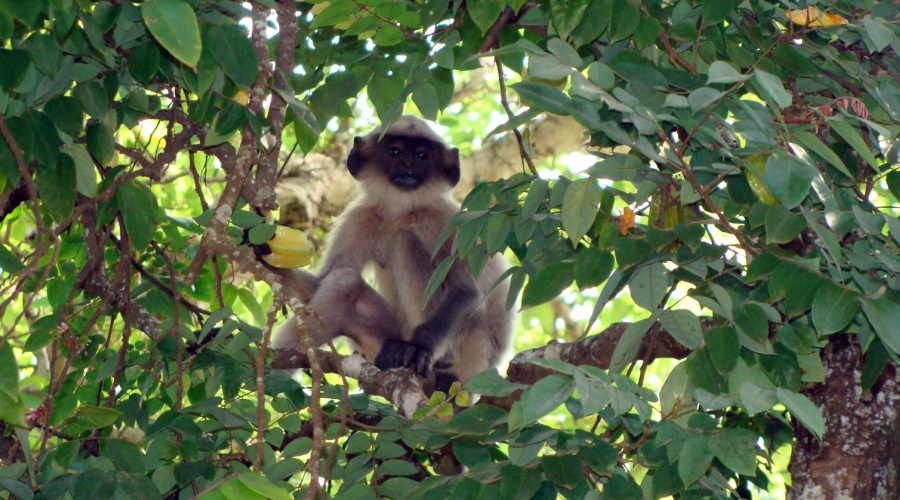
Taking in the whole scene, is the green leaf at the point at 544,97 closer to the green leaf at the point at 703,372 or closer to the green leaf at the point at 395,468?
the green leaf at the point at 703,372

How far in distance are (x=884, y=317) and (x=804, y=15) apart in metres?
0.83

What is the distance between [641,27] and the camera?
6.38ft

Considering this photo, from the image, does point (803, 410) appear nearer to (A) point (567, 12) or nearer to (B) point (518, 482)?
(B) point (518, 482)

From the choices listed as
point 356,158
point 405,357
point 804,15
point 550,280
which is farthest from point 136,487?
point 356,158

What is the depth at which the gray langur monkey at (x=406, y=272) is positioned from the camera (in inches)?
165

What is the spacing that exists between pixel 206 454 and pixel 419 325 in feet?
6.96

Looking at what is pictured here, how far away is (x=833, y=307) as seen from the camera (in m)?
1.55

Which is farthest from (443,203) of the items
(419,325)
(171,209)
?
(171,209)

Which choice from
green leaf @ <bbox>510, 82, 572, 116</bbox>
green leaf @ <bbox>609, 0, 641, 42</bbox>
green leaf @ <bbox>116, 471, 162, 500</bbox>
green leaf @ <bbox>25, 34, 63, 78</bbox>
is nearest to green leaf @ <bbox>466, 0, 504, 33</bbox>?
green leaf @ <bbox>609, 0, 641, 42</bbox>

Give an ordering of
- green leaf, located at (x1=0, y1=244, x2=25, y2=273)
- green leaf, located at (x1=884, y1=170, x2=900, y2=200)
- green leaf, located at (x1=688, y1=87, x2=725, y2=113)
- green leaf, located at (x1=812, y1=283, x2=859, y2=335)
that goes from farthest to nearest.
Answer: green leaf, located at (x1=884, y1=170, x2=900, y2=200) < green leaf, located at (x1=0, y1=244, x2=25, y2=273) < green leaf, located at (x1=812, y1=283, x2=859, y2=335) < green leaf, located at (x1=688, y1=87, x2=725, y2=113)

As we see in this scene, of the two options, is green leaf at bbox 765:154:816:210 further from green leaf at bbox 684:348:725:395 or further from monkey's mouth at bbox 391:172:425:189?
monkey's mouth at bbox 391:172:425:189

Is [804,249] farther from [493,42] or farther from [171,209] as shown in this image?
[171,209]

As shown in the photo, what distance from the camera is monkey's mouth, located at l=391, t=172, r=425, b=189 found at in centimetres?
458

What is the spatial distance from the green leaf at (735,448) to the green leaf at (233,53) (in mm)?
1094
